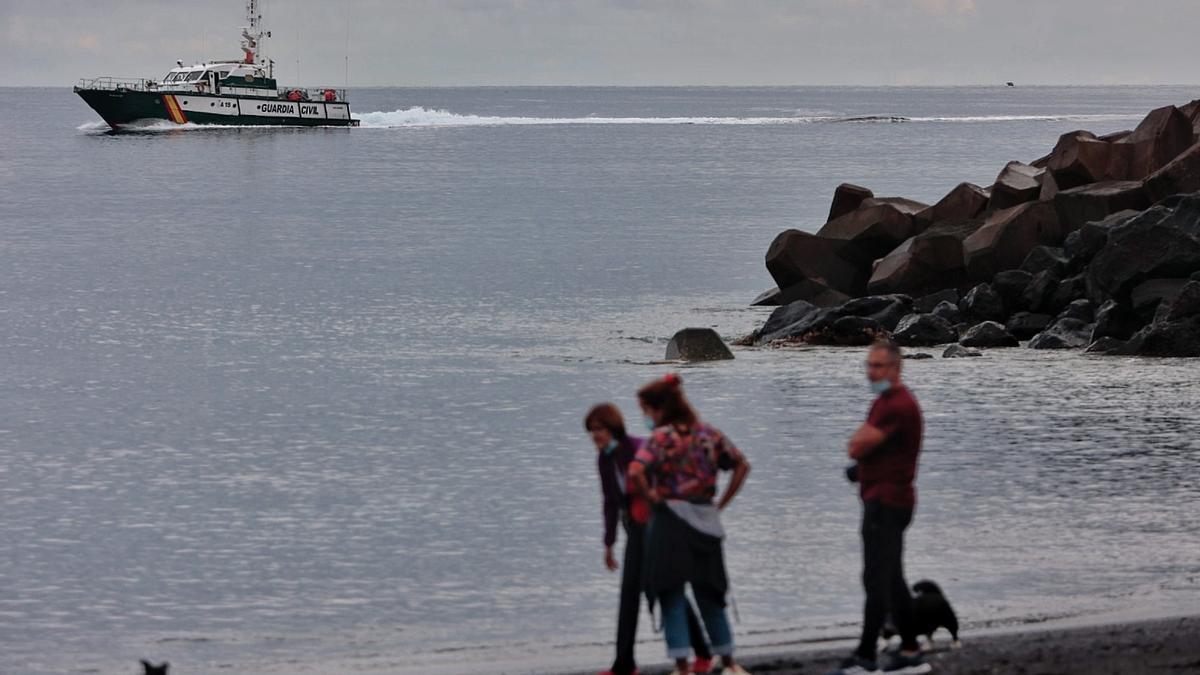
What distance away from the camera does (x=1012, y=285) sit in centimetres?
2933

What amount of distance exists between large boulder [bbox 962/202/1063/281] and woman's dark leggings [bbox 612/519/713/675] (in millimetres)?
21894

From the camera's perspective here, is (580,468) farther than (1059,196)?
No

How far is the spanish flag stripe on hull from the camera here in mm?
126125

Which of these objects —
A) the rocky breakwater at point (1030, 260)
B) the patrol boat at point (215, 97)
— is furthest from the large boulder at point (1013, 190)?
the patrol boat at point (215, 97)

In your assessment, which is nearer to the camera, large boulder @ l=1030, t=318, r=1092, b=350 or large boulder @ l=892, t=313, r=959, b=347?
large boulder @ l=1030, t=318, r=1092, b=350

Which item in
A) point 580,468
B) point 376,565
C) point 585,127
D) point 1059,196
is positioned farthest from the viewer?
point 585,127

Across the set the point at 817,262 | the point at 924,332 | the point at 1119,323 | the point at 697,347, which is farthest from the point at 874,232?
the point at 697,347

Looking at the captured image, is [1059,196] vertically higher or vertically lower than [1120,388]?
higher

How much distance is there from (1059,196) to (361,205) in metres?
48.5

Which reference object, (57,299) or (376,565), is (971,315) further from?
(57,299)

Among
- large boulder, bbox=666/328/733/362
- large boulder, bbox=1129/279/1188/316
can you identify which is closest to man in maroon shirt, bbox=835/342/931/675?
large boulder, bbox=666/328/733/362

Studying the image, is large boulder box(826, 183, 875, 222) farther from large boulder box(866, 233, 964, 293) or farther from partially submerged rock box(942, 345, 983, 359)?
partially submerged rock box(942, 345, 983, 359)

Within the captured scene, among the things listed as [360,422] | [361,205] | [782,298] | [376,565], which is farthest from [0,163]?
[376,565]

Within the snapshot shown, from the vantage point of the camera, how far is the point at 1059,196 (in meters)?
31.9
